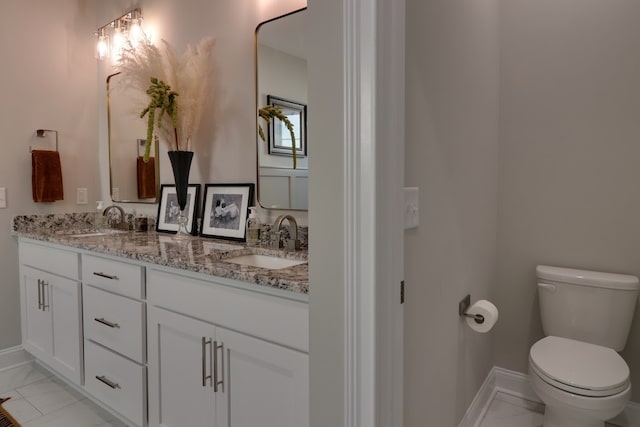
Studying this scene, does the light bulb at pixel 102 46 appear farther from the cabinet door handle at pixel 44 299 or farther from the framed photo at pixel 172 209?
the cabinet door handle at pixel 44 299

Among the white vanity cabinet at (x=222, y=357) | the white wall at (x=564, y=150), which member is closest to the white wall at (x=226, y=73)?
the white vanity cabinet at (x=222, y=357)

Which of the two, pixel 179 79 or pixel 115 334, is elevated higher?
pixel 179 79

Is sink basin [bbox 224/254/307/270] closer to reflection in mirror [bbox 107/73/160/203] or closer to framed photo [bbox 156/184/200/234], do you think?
framed photo [bbox 156/184/200/234]

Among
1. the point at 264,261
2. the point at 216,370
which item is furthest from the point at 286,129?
the point at 216,370

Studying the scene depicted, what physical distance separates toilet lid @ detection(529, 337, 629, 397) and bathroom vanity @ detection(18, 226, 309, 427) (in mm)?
1053

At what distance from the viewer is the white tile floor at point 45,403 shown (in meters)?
2.01

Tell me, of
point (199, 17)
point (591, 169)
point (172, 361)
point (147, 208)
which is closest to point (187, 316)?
point (172, 361)

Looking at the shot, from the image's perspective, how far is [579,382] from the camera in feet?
4.87

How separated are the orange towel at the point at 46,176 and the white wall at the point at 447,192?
2.65 m

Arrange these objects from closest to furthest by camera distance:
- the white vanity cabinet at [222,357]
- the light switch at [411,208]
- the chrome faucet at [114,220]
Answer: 1. the light switch at [411,208]
2. the white vanity cabinet at [222,357]
3. the chrome faucet at [114,220]

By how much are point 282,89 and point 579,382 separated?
1797 millimetres

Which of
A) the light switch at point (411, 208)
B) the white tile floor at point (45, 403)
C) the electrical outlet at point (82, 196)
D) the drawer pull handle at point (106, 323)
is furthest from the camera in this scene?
the electrical outlet at point (82, 196)

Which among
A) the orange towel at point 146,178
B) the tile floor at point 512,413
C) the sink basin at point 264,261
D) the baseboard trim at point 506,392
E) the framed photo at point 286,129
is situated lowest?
the tile floor at point 512,413

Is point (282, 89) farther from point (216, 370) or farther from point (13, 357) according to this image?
point (13, 357)
